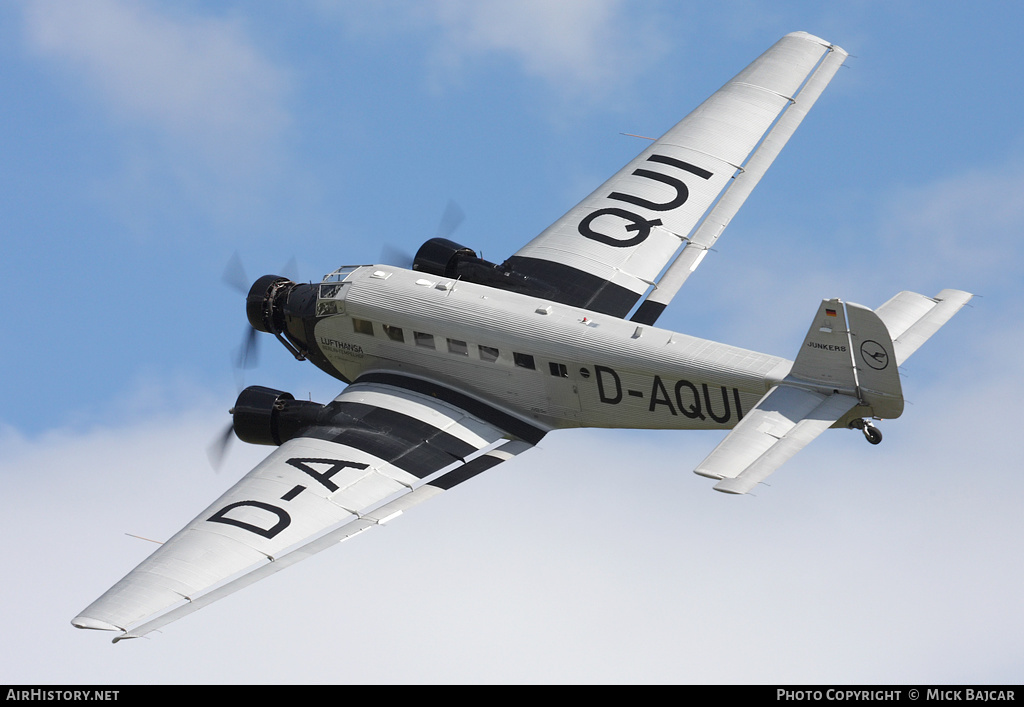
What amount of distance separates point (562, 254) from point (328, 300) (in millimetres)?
5943

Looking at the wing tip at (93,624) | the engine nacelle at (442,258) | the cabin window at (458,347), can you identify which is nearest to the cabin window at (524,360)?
the cabin window at (458,347)

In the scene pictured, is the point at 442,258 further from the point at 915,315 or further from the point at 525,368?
the point at 915,315

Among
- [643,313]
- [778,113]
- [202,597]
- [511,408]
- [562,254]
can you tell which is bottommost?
[202,597]

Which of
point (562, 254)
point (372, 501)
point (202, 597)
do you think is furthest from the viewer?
point (562, 254)

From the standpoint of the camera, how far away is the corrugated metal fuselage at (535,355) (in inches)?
1166

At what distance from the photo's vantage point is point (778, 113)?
39406 mm

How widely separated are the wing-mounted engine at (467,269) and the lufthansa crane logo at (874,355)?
9057 mm

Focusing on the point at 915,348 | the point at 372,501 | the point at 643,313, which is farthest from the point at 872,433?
the point at 372,501

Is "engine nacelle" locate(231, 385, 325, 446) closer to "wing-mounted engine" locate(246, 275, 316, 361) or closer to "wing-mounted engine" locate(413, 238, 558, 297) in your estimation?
"wing-mounted engine" locate(246, 275, 316, 361)

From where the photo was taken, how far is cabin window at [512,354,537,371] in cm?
3147

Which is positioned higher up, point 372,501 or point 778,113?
point 778,113

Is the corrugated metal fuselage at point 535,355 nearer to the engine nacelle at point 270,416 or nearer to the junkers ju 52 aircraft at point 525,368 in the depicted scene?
the junkers ju 52 aircraft at point 525,368

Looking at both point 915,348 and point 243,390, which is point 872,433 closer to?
point 915,348

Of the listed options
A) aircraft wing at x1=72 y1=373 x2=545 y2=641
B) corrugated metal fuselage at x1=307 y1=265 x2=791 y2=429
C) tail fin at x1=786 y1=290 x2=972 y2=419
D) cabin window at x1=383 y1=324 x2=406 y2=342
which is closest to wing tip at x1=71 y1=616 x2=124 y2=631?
aircraft wing at x1=72 y1=373 x2=545 y2=641
